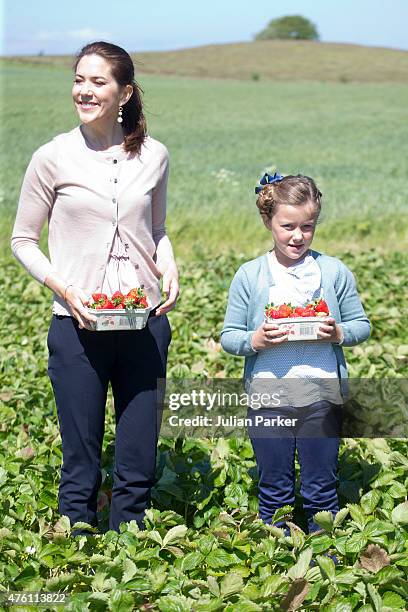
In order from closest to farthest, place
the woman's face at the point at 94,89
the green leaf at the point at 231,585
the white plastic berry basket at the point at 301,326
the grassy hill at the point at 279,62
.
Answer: the green leaf at the point at 231,585, the white plastic berry basket at the point at 301,326, the woman's face at the point at 94,89, the grassy hill at the point at 279,62

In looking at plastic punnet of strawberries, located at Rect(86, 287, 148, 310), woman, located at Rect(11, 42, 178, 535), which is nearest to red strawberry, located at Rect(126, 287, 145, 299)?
plastic punnet of strawberries, located at Rect(86, 287, 148, 310)

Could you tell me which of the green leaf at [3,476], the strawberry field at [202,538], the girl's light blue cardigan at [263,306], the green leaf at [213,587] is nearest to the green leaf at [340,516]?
the strawberry field at [202,538]

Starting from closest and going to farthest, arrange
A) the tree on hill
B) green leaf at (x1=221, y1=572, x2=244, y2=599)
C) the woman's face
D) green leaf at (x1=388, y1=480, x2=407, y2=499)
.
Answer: green leaf at (x1=221, y1=572, x2=244, y2=599) → the woman's face → green leaf at (x1=388, y1=480, x2=407, y2=499) → the tree on hill

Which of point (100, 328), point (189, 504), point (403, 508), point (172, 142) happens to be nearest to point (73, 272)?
point (100, 328)

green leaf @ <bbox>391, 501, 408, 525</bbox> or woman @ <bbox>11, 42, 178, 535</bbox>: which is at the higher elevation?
woman @ <bbox>11, 42, 178, 535</bbox>

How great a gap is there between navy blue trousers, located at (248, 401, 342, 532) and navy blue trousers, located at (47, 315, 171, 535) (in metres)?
0.43

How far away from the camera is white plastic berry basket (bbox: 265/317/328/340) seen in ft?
10.5

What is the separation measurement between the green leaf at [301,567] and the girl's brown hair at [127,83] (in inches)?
63.2

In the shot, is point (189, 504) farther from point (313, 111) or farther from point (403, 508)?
point (313, 111)

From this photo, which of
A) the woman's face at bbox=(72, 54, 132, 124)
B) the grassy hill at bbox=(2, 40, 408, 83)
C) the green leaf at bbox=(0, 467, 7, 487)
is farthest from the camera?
the grassy hill at bbox=(2, 40, 408, 83)

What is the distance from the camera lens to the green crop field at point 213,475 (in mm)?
3076

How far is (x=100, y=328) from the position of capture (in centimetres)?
328

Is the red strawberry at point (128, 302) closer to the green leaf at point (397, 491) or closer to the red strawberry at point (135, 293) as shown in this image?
the red strawberry at point (135, 293)

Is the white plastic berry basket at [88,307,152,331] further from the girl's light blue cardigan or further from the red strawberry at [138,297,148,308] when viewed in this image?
the girl's light blue cardigan
